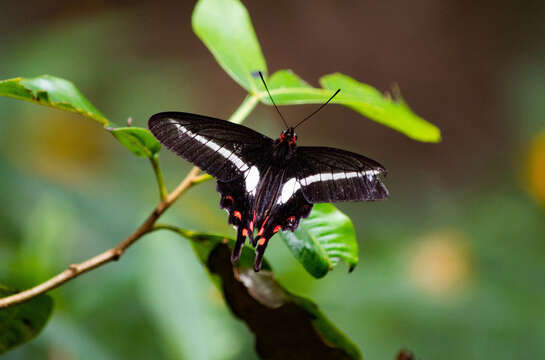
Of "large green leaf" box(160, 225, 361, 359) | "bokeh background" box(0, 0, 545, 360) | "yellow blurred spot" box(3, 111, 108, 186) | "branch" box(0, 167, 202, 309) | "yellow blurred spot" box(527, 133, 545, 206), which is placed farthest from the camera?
"yellow blurred spot" box(527, 133, 545, 206)

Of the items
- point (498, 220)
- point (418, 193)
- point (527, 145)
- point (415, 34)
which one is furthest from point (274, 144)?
point (415, 34)

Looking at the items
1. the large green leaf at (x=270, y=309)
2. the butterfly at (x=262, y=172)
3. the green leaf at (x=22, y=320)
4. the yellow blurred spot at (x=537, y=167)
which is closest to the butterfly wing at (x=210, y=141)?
the butterfly at (x=262, y=172)

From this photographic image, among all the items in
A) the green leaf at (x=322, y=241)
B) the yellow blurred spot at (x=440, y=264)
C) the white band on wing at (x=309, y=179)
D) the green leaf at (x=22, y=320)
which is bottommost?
the green leaf at (x=22, y=320)

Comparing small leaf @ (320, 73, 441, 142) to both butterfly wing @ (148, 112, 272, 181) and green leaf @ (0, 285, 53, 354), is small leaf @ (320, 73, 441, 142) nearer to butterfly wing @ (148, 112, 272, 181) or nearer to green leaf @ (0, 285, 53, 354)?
butterfly wing @ (148, 112, 272, 181)

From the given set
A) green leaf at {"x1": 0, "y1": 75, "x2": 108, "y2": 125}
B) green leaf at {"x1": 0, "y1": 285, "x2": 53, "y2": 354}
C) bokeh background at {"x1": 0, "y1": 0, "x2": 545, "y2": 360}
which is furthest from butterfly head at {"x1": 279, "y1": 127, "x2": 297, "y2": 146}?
bokeh background at {"x1": 0, "y1": 0, "x2": 545, "y2": 360}

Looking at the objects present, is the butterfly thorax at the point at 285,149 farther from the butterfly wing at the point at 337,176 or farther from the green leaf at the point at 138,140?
the green leaf at the point at 138,140

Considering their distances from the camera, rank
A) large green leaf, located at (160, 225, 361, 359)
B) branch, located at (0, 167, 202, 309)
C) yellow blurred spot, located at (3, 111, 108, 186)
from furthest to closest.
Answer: yellow blurred spot, located at (3, 111, 108, 186) → large green leaf, located at (160, 225, 361, 359) → branch, located at (0, 167, 202, 309)
